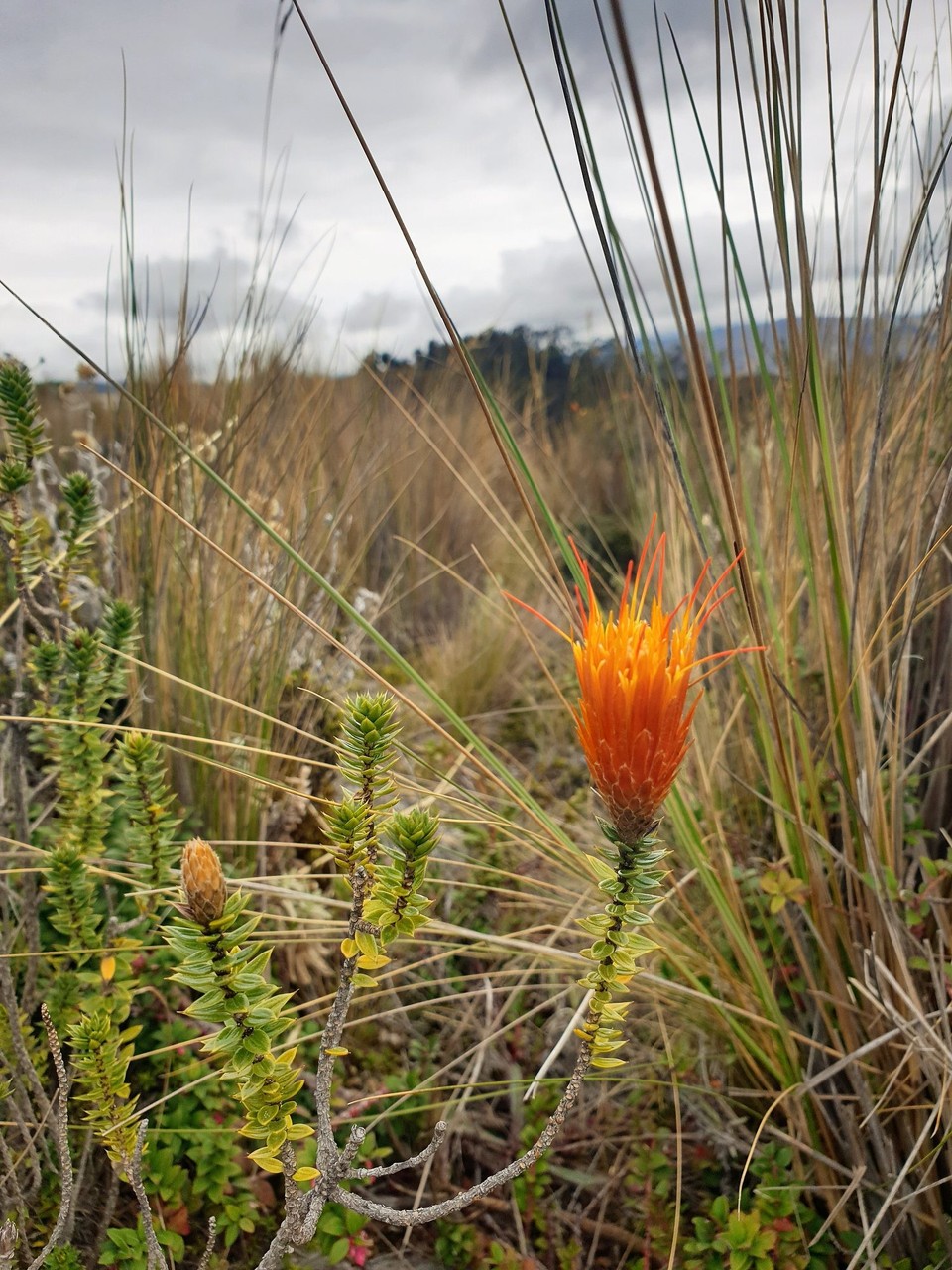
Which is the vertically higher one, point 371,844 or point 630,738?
point 630,738

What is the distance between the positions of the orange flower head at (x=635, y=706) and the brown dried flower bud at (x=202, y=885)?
0.25 metres

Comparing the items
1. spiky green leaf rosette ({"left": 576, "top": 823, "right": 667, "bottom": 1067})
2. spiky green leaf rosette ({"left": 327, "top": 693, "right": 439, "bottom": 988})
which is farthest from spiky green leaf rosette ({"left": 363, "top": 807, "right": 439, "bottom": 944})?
spiky green leaf rosette ({"left": 576, "top": 823, "right": 667, "bottom": 1067})

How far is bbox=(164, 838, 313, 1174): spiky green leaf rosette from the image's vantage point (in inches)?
20.1

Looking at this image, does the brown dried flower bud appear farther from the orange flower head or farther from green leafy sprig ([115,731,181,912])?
green leafy sprig ([115,731,181,912])

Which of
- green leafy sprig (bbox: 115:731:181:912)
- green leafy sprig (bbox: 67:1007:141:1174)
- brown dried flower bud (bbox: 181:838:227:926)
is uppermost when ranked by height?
brown dried flower bud (bbox: 181:838:227:926)

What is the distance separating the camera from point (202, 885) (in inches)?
19.7

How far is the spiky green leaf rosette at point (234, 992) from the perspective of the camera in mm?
511

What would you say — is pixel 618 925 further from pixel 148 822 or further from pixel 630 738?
pixel 148 822

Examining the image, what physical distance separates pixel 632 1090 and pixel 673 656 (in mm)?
1072

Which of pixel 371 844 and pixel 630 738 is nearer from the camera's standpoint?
pixel 630 738

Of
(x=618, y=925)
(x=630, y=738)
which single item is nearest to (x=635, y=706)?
(x=630, y=738)

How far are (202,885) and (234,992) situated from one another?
10 cm

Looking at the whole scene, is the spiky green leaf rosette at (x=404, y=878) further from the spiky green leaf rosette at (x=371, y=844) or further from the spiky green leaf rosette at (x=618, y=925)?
the spiky green leaf rosette at (x=618, y=925)

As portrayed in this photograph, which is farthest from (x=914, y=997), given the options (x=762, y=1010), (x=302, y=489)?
(x=302, y=489)
